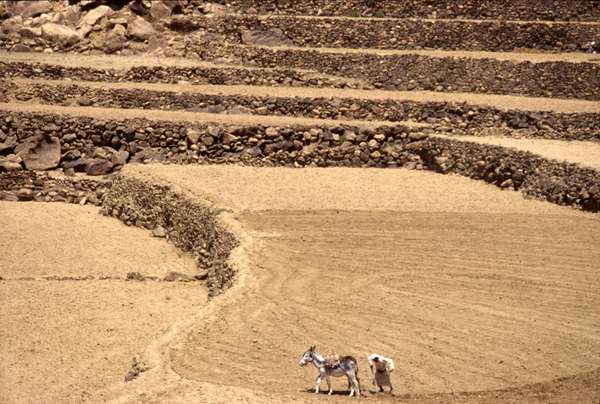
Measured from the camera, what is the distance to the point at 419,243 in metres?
25.2

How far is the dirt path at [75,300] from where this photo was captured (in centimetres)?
2133

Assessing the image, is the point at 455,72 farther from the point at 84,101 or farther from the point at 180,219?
the point at 180,219

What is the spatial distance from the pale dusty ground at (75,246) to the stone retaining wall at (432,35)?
42.2 ft

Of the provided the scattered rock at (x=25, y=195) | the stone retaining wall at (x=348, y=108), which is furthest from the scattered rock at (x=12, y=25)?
the scattered rock at (x=25, y=195)

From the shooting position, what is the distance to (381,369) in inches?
682

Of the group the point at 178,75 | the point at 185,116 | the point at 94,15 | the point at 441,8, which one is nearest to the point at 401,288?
the point at 185,116

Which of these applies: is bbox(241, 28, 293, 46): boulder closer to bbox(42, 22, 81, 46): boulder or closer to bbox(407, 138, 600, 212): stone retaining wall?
bbox(42, 22, 81, 46): boulder

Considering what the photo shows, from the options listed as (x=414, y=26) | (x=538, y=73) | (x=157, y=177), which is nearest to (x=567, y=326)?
(x=157, y=177)

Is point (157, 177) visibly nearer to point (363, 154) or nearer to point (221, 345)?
point (363, 154)

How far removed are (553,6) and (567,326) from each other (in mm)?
25498

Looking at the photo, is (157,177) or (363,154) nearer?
(157,177)

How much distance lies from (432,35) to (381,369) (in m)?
26.4

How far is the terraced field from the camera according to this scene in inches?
768

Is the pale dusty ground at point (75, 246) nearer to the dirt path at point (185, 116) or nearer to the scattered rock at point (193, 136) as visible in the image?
the scattered rock at point (193, 136)
